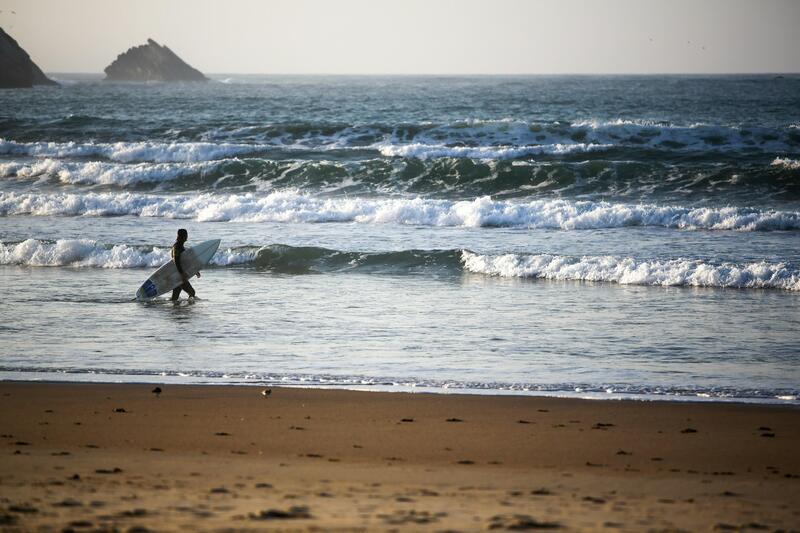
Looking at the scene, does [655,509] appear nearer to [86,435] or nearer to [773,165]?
[86,435]

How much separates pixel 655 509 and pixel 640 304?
8.12 metres

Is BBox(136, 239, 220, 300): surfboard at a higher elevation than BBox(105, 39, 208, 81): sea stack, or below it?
below

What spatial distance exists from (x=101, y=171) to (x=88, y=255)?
39.9 ft

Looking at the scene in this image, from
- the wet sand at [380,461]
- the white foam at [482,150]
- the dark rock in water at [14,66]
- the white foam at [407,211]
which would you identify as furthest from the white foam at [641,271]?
the dark rock in water at [14,66]

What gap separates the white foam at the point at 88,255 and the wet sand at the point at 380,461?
8.41 meters

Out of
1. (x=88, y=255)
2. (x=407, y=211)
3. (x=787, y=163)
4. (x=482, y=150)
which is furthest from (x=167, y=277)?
(x=787, y=163)

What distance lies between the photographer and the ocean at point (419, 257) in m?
9.41

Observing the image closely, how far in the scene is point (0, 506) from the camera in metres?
4.62

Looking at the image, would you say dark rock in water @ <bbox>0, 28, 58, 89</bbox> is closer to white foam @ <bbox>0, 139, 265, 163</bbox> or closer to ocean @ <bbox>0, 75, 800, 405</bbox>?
ocean @ <bbox>0, 75, 800, 405</bbox>

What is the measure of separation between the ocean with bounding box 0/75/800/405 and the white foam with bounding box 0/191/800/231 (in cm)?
6

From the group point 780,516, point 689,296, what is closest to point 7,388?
point 780,516

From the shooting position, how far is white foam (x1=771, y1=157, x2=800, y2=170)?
25891 mm

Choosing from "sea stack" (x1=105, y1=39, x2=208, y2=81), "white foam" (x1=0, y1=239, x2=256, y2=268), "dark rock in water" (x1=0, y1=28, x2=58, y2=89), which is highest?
"sea stack" (x1=105, y1=39, x2=208, y2=81)

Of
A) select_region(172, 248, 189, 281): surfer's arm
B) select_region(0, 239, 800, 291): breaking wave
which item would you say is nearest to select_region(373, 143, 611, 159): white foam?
select_region(0, 239, 800, 291): breaking wave
